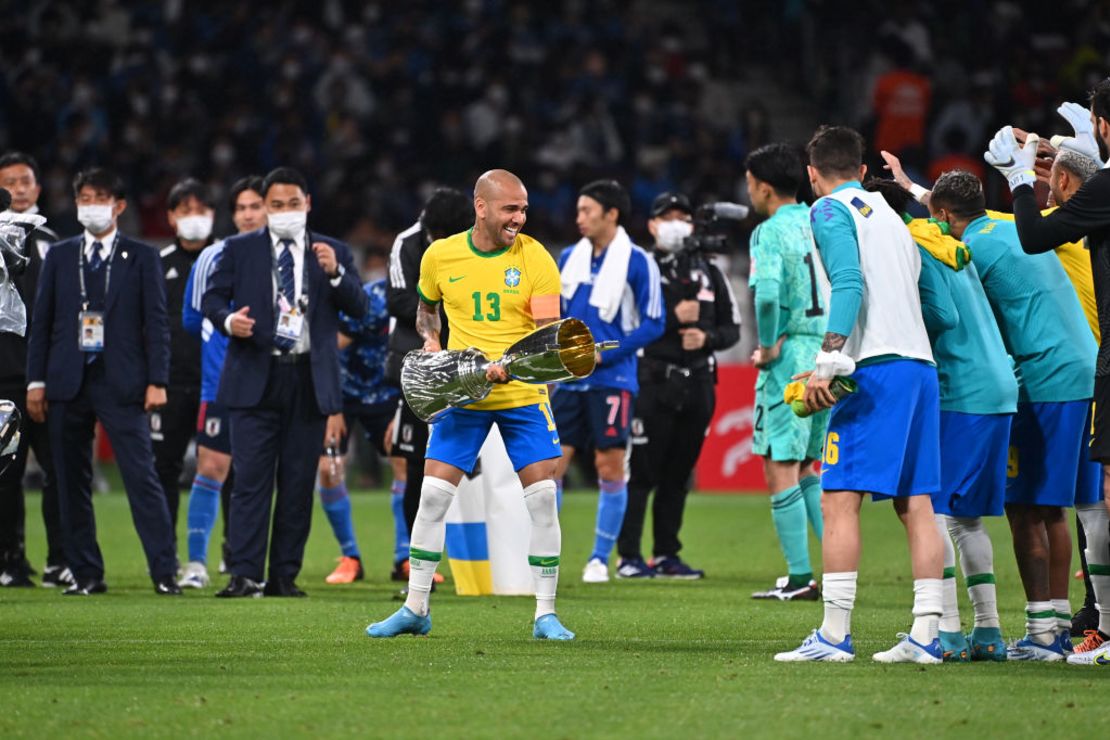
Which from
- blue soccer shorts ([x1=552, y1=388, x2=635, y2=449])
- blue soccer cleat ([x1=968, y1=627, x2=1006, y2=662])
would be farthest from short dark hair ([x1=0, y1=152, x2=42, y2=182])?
blue soccer cleat ([x1=968, y1=627, x2=1006, y2=662])

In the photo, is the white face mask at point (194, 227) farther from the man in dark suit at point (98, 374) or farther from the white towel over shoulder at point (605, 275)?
the white towel over shoulder at point (605, 275)

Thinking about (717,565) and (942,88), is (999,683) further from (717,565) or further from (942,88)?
(942,88)

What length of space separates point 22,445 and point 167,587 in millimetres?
1502

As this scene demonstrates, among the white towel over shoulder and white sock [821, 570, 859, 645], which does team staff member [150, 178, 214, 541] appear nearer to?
the white towel over shoulder

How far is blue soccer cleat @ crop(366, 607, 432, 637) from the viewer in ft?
25.9

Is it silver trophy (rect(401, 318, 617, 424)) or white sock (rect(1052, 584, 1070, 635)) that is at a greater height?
silver trophy (rect(401, 318, 617, 424))

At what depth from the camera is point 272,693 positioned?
6133mm

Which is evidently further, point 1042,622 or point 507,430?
point 507,430

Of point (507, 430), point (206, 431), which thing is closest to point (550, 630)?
point (507, 430)

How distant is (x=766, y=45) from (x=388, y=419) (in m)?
16.8

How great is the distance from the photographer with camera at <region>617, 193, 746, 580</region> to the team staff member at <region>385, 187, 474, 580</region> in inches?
81.2

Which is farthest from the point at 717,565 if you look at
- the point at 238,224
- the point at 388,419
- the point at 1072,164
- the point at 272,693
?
the point at 272,693

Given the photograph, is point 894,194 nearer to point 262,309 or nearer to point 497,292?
point 497,292

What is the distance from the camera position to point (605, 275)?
38.1 ft
